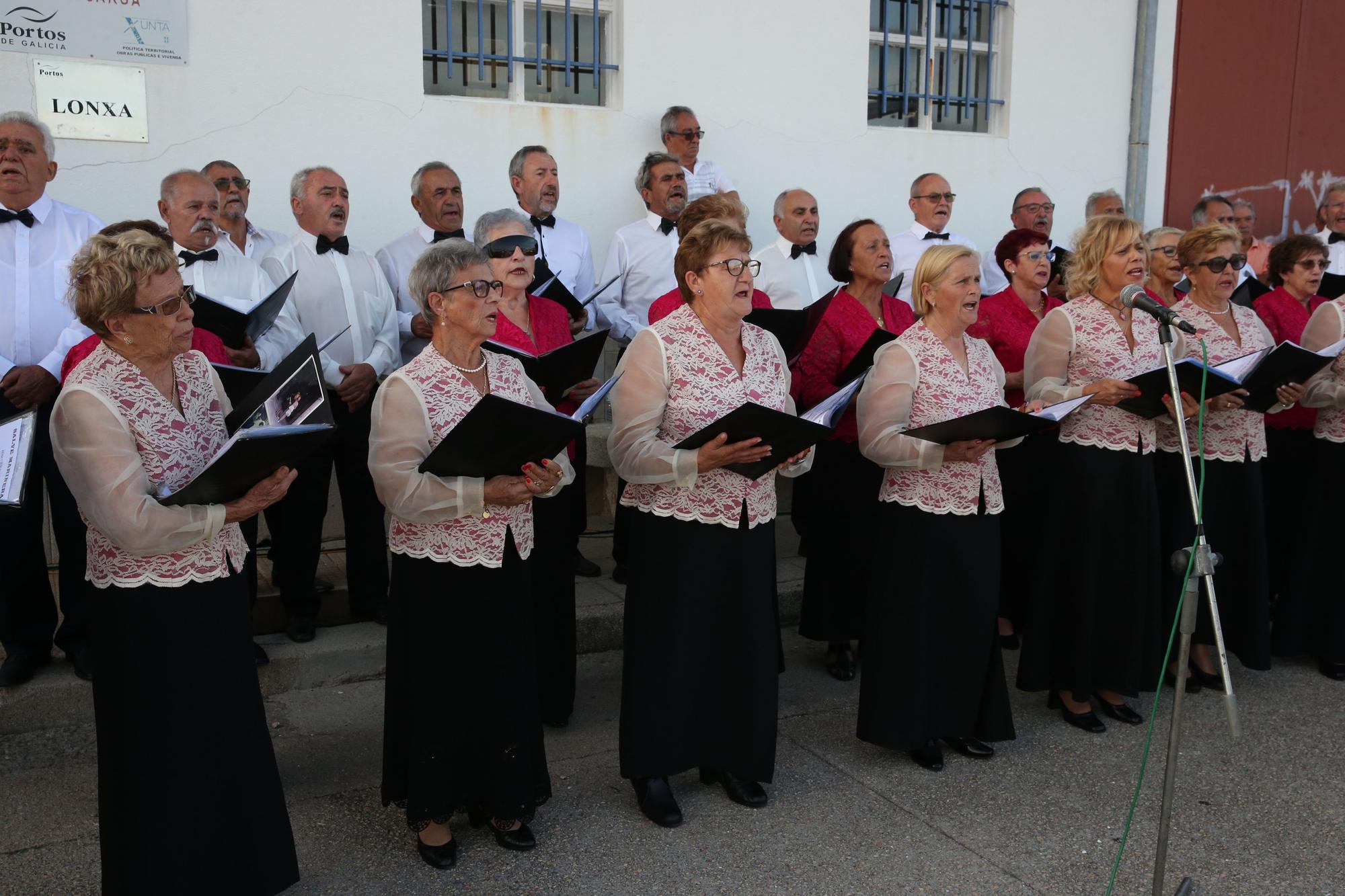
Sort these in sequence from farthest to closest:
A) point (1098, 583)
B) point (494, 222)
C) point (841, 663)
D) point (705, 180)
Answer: point (705, 180)
point (841, 663)
point (1098, 583)
point (494, 222)

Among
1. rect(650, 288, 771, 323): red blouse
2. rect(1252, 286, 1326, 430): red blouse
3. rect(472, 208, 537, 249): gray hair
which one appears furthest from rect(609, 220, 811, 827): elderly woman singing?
rect(1252, 286, 1326, 430): red blouse

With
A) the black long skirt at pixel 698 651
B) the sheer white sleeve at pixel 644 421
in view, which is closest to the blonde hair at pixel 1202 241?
the black long skirt at pixel 698 651

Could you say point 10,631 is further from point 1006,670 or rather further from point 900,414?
point 1006,670

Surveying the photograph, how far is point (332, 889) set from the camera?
3570mm

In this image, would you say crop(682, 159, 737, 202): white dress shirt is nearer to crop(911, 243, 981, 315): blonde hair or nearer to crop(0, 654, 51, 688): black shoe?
crop(911, 243, 981, 315): blonde hair

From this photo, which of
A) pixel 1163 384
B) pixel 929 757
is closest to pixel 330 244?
pixel 929 757

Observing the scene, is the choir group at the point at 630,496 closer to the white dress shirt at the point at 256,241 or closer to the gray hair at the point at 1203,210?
the white dress shirt at the point at 256,241

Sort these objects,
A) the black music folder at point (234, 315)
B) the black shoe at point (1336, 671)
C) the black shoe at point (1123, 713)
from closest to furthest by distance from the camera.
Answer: the black music folder at point (234, 315) → the black shoe at point (1123, 713) → the black shoe at point (1336, 671)

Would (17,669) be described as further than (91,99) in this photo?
No

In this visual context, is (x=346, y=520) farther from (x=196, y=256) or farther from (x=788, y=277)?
(x=788, y=277)

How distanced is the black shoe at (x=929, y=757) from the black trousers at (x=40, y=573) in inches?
129

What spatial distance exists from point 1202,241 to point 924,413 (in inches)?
75.6

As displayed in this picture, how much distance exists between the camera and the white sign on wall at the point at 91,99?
243 inches

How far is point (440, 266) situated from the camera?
11.8 ft
